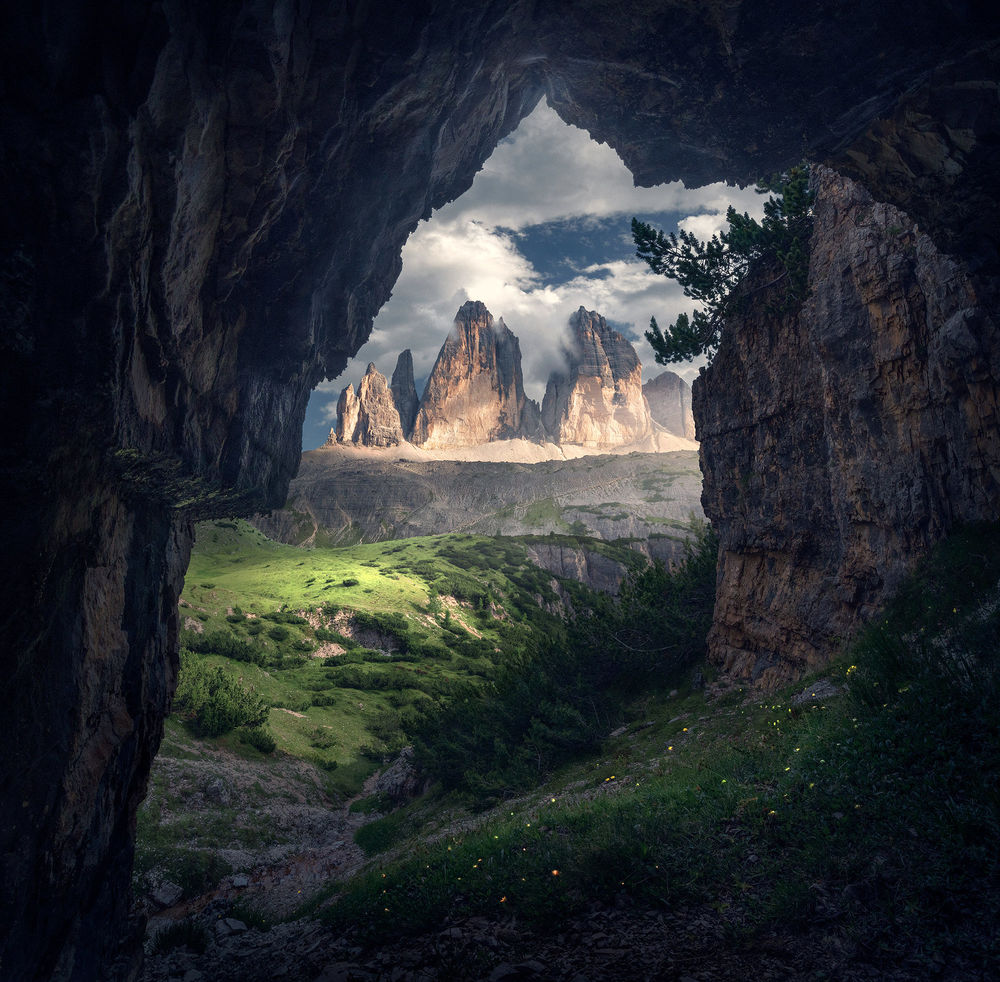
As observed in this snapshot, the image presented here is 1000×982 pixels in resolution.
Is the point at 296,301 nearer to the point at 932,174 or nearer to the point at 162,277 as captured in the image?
the point at 162,277

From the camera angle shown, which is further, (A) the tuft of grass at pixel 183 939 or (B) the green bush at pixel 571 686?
(B) the green bush at pixel 571 686

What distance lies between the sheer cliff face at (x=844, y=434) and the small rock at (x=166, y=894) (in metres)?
21.0

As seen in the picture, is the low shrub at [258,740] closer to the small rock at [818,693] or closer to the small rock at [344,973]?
the small rock at [344,973]

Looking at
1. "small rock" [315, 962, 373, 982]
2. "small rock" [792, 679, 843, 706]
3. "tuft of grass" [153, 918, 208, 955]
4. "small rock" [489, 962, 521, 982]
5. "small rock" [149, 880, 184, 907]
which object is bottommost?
"small rock" [149, 880, 184, 907]

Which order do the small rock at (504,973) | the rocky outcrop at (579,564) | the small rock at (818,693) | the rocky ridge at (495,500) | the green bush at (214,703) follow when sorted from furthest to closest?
the rocky ridge at (495,500), the rocky outcrop at (579,564), the green bush at (214,703), the small rock at (818,693), the small rock at (504,973)

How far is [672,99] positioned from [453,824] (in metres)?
25.0

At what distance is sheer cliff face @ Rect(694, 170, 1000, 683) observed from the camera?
47.7 ft

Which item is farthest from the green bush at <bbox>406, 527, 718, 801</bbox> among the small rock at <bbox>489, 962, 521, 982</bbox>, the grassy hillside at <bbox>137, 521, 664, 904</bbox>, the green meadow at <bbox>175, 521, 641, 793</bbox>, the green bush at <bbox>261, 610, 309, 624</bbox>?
the green bush at <bbox>261, 610, 309, 624</bbox>

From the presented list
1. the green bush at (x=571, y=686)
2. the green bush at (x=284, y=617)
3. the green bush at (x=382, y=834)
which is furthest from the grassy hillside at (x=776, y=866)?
the green bush at (x=284, y=617)

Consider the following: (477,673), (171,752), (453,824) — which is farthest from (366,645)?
(453,824)

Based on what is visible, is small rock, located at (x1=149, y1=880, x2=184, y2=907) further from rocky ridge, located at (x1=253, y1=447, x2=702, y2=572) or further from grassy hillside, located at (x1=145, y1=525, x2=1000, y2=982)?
rocky ridge, located at (x1=253, y1=447, x2=702, y2=572)

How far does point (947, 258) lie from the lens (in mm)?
14680

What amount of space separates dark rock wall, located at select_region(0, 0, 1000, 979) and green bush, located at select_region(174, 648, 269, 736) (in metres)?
16.4

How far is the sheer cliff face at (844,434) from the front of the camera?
47.7 ft
